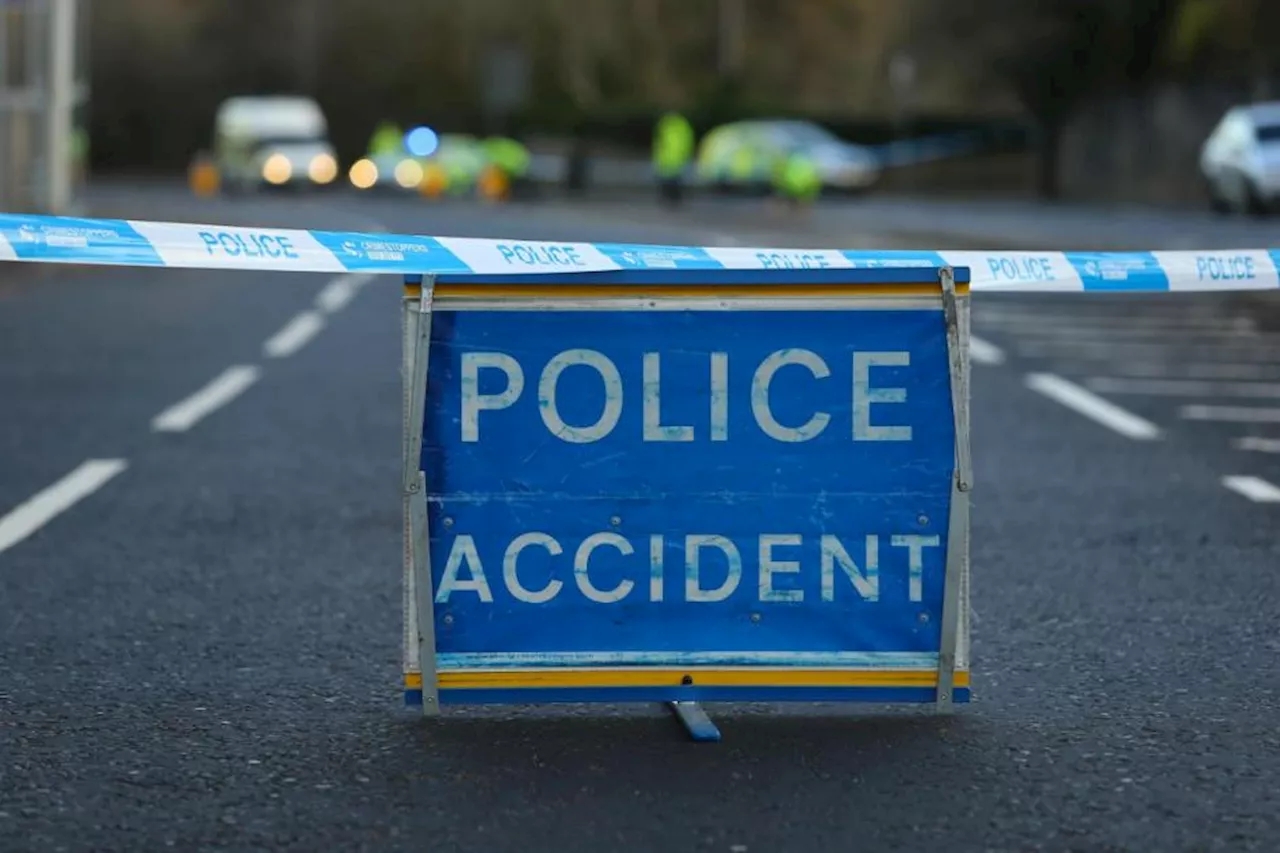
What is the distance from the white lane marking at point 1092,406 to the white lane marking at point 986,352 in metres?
0.90

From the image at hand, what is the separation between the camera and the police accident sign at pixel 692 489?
5785 millimetres

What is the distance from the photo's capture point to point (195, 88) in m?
91.0

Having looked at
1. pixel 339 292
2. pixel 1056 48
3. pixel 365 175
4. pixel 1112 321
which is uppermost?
pixel 1056 48

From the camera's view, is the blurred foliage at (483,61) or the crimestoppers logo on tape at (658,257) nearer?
the crimestoppers logo on tape at (658,257)

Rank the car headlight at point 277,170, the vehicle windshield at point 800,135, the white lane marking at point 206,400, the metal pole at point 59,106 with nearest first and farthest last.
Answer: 1. the white lane marking at point 206,400
2. the metal pole at point 59,106
3. the vehicle windshield at point 800,135
4. the car headlight at point 277,170

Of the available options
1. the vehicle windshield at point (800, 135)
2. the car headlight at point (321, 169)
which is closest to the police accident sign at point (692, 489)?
the vehicle windshield at point (800, 135)

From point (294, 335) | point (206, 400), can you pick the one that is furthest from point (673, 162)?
point (206, 400)

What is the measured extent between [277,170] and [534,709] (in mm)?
50485

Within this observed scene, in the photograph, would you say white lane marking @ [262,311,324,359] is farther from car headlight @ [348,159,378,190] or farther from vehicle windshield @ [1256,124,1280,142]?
car headlight @ [348,159,378,190]

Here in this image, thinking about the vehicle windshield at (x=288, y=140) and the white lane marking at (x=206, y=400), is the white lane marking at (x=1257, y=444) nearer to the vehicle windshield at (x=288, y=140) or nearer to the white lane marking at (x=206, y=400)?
the white lane marking at (x=206, y=400)

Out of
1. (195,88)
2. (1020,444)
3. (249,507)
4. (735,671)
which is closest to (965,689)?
(735,671)

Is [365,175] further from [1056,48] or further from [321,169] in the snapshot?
[1056,48]

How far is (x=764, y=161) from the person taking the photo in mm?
50312

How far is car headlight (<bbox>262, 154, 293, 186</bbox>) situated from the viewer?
182 ft
